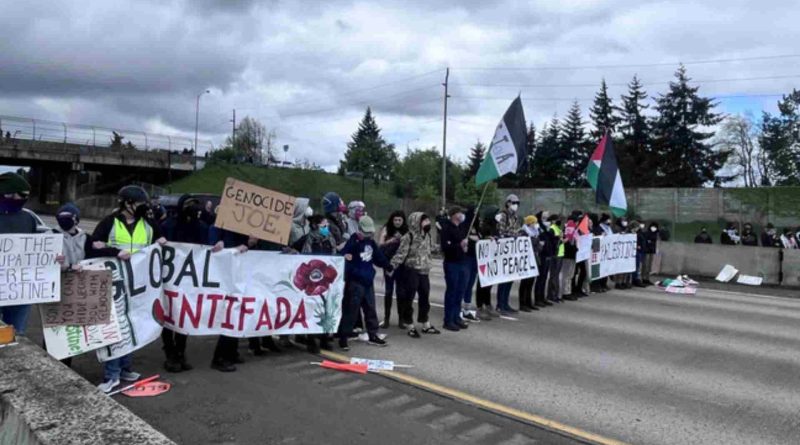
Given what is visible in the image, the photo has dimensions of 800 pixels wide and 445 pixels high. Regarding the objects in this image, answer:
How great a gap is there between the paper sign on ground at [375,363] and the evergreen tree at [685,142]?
211ft

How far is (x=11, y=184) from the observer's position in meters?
5.27

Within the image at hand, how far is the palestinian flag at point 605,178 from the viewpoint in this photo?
14273mm

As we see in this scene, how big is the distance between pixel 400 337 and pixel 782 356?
16.2 feet

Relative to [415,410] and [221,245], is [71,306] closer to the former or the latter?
→ [221,245]

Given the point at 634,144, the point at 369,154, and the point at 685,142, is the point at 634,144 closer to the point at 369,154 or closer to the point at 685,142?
the point at 685,142

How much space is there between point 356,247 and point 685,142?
65.1 m

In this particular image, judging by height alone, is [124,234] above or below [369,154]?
below

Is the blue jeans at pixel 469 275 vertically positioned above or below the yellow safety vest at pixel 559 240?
below

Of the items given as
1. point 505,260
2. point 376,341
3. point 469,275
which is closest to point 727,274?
point 505,260

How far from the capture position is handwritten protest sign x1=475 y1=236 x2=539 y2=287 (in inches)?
382

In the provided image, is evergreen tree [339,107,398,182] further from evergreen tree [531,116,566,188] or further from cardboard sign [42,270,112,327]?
cardboard sign [42,270,112,327]

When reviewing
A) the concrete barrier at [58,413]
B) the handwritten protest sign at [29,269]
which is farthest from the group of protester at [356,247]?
the concrete barrier at [58,413]

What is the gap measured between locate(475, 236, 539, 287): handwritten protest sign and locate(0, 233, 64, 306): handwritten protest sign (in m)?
6.09

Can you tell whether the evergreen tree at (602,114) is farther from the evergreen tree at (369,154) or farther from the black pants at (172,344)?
the black pants at (172,344)
